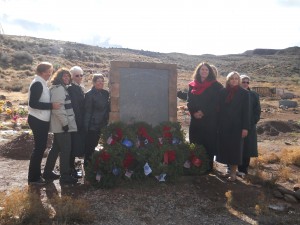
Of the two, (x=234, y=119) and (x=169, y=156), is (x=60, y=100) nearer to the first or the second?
(x=169, y=156)

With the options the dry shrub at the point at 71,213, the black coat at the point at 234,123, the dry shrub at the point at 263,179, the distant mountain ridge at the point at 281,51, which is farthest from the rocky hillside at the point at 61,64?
the distant mountain ridge at the point at 281,51

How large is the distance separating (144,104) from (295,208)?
3121mm

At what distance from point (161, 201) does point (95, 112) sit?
6.32 feet

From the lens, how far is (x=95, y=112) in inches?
276

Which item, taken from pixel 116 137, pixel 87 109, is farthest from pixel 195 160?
pixel 87 109

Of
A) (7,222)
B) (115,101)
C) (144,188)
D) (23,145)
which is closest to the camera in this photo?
(7,222)

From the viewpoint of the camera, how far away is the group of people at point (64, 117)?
6484 mm

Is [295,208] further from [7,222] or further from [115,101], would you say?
[7,222]

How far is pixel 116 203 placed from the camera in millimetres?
6062

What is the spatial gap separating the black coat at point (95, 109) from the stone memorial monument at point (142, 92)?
208 millimetres

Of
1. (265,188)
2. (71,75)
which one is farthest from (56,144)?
(265,188)

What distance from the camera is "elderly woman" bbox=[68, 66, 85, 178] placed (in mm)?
6805

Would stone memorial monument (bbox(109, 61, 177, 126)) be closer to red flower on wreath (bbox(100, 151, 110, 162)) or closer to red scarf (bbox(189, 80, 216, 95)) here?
red scarf (bbox(189, 80, 216, 95))

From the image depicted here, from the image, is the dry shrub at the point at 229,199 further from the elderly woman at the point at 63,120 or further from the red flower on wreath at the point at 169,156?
the elderly woman at the point at 63,120
